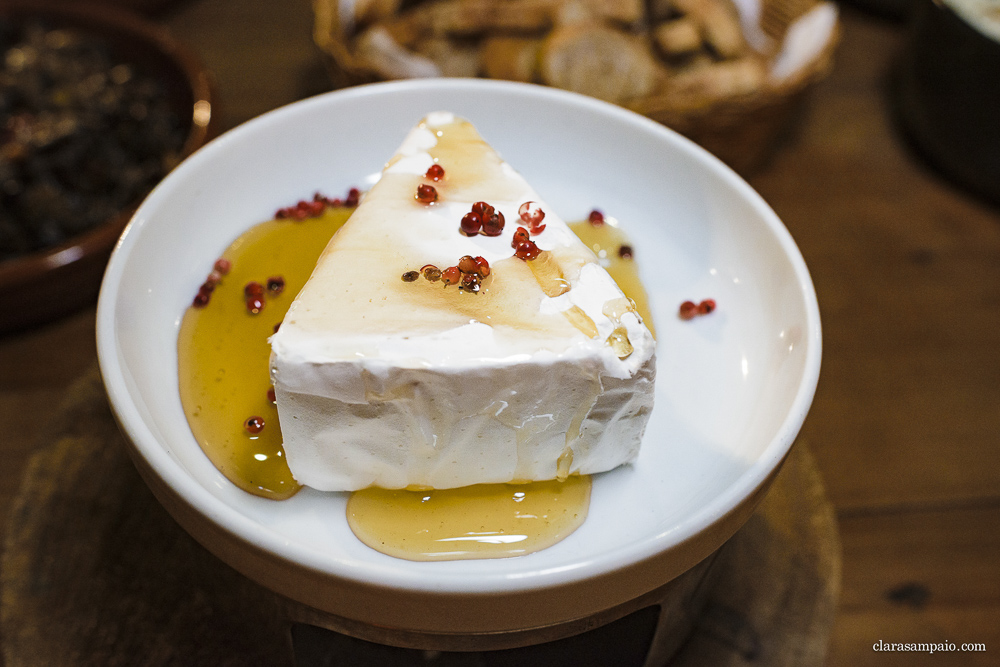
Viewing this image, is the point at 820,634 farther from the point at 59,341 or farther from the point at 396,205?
the point at 59,341

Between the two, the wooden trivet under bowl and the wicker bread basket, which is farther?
the wicker bread basket

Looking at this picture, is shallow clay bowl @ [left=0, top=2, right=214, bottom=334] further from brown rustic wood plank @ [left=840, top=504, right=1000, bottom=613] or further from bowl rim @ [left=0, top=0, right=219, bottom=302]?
brown rustic wood plank @ [left=840, top=504, right=1000, bottom=613]

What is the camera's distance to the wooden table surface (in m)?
1.00

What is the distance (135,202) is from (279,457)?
2.47 ft

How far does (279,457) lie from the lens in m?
0.68

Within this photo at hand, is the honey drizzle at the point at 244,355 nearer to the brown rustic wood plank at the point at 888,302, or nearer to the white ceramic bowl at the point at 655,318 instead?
the white ceramic bowl at the point at 655,318

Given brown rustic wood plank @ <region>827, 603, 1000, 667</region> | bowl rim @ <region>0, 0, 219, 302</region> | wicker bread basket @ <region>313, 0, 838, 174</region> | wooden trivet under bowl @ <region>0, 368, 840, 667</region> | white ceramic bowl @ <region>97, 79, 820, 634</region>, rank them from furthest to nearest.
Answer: wicker bread basket @ <region>313, 0, 838, 174</region>
bowl rim @ <region>0, 0, 219, 302</region>
brown rustic wood plank @ <region>827, 603, 1000, 667</region>
wooden trivet under bowl @ <region>0, 368, 840, 667</region>
white ceramic bowl @ <region>97, 79, 820, 634</region>

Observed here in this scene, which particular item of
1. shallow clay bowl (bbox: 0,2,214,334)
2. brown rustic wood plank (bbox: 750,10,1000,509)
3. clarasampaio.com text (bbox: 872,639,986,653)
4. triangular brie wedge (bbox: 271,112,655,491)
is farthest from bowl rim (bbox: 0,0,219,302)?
clarasampaio.com text (bbox: 872,639,986,653)

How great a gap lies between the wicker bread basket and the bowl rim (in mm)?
232

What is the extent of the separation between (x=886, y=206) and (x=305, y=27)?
133 centimetres

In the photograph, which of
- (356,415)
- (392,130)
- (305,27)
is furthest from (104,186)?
(356,415)

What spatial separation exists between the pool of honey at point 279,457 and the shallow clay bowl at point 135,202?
406 millimetres

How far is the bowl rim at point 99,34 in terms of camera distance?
3.56ft

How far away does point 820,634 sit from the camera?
838 millimetres
